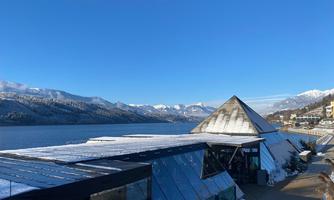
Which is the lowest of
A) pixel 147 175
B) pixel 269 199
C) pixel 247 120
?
pixel 269 199

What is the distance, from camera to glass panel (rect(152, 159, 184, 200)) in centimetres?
1647

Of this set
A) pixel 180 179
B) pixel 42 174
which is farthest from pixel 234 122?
pixel 42 174

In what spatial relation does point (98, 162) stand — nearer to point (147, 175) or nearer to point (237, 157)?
point (147, 175)

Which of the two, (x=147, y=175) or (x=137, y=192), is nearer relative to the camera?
(x=147, y=175)

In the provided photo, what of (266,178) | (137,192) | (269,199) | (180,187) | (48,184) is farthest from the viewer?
(266,178)

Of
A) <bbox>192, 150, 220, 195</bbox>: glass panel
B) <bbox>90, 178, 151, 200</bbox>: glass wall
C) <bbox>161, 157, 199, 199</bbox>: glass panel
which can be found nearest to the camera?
<bbox>90, 178, 151, 200</bbox>: glass wall

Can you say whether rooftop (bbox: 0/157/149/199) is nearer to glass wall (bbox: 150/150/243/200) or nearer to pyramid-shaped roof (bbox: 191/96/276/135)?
glass wall (bbox: 150/150/243/200)

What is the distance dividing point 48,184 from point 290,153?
35.1m

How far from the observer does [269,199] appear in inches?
957

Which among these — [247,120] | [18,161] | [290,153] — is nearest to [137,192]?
[18,161]

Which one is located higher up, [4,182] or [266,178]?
[4,182]

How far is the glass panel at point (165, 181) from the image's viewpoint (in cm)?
1647

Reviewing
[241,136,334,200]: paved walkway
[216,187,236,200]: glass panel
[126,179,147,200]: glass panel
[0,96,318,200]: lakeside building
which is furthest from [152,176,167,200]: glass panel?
[241,136,334,200]: paved walkway

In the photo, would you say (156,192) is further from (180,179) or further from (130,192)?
(130,192)
